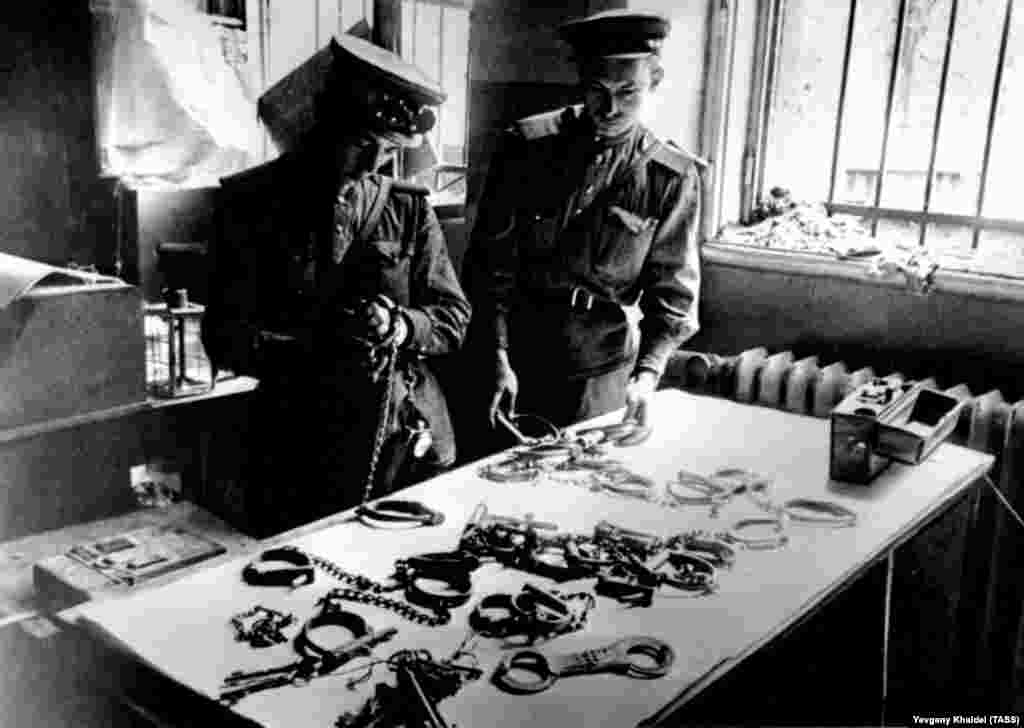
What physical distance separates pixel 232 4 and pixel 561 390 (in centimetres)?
191

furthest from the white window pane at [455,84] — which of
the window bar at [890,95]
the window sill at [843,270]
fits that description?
the window bar at [890,95]

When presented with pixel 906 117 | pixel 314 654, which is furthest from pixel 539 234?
pixel 314 654

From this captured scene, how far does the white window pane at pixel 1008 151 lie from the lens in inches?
157

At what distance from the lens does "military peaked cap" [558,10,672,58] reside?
3156 millimetres

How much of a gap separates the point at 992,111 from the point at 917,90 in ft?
1.50

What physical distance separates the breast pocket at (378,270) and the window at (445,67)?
1.37 m

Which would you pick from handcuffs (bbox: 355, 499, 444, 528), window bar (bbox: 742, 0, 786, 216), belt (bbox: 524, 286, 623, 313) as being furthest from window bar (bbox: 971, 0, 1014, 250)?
handcuffs (bbox: 355, 499, 444, 528)

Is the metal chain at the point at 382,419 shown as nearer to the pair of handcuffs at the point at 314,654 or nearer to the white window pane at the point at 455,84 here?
the pair of handcuffs at the point at 314,654

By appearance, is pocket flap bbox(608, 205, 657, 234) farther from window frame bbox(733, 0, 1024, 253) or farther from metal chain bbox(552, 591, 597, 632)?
metal chain bbox(552, 591, 597, 632)

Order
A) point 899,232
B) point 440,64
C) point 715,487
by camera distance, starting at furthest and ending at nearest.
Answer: point 899,232, point 440,64, point 715,487

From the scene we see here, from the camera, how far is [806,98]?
15.0ft

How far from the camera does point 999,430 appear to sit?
3.44 m

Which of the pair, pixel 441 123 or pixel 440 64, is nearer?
pixel 440 64

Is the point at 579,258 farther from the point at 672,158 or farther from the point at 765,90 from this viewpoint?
the point at 765,90
